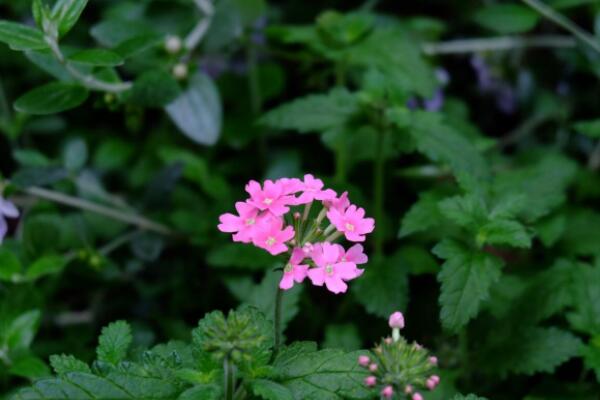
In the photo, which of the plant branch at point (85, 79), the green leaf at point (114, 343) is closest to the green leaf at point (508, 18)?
the plant branch at point (85, 79)

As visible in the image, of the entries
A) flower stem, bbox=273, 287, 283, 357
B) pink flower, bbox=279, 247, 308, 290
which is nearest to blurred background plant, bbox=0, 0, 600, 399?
flower stem, bbox=273, 287, 283, 357

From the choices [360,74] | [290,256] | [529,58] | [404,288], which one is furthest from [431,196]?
[529,58]

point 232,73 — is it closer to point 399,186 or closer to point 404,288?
point 399,186

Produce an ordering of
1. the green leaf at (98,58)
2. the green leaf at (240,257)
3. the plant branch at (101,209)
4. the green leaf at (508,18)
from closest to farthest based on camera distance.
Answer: the green leaf at (98,58), the green leaf at (240,257), the plant branch at (101,209), the green leaf at (508,18)

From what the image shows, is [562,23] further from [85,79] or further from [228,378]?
[228,378]

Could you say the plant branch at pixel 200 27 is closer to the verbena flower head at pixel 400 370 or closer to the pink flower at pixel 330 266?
the pink flower at pixel 330 266

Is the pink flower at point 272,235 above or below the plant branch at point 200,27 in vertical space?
below

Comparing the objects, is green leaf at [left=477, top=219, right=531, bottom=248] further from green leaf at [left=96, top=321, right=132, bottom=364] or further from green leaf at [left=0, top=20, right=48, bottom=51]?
green leaf at [left=0, top=20, right=48, bottom=51]
